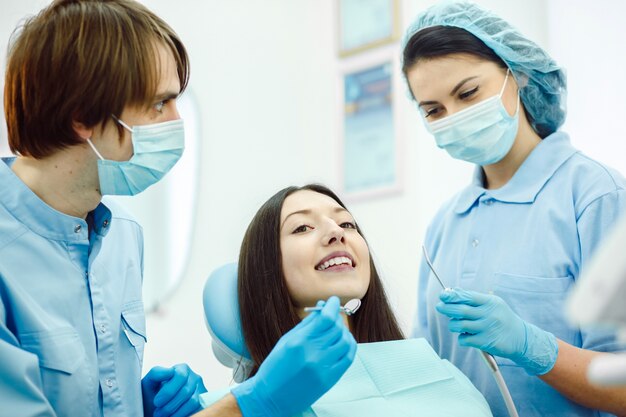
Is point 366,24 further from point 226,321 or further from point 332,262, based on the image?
point 226,321

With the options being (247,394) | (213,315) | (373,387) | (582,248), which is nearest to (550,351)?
(582,248)

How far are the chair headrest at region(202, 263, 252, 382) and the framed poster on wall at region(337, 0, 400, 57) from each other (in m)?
1.94

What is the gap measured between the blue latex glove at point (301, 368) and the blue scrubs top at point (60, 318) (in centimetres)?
31

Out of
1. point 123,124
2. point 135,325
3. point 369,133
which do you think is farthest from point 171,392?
point 369,133

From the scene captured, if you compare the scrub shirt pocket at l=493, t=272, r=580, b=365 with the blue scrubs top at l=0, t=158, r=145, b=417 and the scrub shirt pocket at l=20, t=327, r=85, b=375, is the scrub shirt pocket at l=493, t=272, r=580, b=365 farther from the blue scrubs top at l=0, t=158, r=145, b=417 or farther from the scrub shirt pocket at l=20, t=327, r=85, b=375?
the scrub shirt pocket at l=20, t=327, r=85, b=375

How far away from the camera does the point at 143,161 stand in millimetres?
1464

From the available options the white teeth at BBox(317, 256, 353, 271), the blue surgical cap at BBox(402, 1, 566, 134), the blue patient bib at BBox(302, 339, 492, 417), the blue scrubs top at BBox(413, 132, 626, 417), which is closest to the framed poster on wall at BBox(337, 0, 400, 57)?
the blue surgical cap at BBox(402, 1, 566, 134)

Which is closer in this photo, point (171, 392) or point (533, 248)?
point (171, 392)

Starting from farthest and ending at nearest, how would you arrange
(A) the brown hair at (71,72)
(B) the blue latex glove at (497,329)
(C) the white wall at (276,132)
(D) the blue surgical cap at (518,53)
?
(C) the white wall at (276,132)
(D) the blue surgical cap at (518,53)
(B) the blue latex glove at (497,329)
(A) the brown hair at (71,72)

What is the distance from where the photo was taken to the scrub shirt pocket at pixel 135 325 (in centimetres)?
156

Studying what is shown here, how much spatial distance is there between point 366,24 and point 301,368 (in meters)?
2.54

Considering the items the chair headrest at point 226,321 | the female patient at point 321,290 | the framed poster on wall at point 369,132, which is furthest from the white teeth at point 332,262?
the framed poster on wall at point 369,132

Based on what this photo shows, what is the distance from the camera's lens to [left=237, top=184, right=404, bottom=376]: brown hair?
5.72ft

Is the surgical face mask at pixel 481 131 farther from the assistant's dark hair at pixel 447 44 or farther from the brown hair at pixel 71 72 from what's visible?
the brown hair at pixel 71 72
